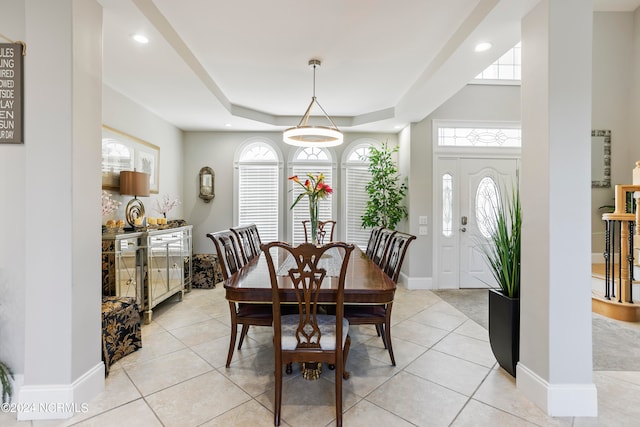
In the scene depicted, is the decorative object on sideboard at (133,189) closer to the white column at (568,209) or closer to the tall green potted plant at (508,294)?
the tall green potted plant at (508,294)

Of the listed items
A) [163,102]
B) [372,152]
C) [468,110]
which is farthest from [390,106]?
[163,102]

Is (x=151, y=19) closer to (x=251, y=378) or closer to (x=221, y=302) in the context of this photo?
(x=251, y=378)

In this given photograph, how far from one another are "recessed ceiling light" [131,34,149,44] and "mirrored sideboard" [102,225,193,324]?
5.61ft

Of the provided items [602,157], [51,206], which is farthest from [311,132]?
[602,157]

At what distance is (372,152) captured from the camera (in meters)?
4.83

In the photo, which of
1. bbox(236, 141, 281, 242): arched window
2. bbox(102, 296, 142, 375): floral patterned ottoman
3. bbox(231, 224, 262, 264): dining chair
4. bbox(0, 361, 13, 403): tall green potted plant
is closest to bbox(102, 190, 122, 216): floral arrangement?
bbox(102, 296, 142, 375): floral patterned ottoman

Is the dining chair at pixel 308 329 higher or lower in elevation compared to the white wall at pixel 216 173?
lower

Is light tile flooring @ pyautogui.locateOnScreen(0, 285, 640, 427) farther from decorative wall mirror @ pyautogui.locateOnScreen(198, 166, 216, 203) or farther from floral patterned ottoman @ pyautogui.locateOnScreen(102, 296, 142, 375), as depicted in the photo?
decorative wall mirror @ pyautogui.locateOnScreen(198, 166, 216, 203)

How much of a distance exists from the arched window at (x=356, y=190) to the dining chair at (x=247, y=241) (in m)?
2.09

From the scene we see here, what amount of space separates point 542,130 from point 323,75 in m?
2.37

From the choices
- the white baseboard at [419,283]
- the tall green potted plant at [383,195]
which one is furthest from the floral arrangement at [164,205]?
the white baseboard at [419,283]

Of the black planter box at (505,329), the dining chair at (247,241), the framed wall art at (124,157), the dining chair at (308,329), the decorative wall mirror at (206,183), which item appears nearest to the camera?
the dining chair at (308,329)

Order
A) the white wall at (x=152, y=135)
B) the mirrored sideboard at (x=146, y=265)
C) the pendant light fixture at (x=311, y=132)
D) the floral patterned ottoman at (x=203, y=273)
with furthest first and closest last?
the floral patterned ottoman at (x=203, y=273), the white wall at (x=152, y=135), the pendant light fixture at (x=311, y=132), the mirrored sideboard at (x=146, y=265)

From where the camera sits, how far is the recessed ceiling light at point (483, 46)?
2.38 m
